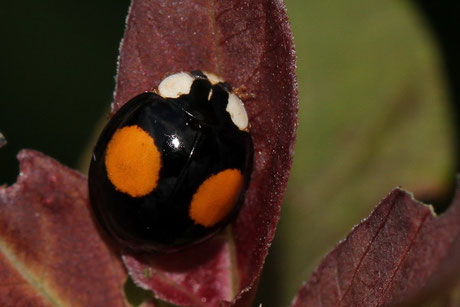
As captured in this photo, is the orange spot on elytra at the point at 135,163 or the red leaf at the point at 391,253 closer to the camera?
the red leaf at the point at 391,253

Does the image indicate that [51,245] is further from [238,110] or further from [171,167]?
[238,110]

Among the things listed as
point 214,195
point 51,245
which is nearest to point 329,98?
point 214,195

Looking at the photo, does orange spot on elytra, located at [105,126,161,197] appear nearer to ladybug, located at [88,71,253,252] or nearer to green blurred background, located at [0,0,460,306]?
ladybug, located at [88,71,253,252]

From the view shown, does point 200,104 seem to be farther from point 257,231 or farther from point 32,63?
point 32,63

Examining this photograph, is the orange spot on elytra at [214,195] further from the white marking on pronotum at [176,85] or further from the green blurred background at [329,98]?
the green blurred background at [329,98]

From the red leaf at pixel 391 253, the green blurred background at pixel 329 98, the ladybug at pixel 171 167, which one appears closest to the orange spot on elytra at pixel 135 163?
the ladybug at pixel 171 167

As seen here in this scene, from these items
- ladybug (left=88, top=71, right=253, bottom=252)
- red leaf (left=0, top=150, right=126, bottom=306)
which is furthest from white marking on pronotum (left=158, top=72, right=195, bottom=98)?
red leaf (left=0, top=150, right=126, bottom=306)

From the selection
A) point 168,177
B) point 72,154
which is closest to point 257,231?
point 168,177
